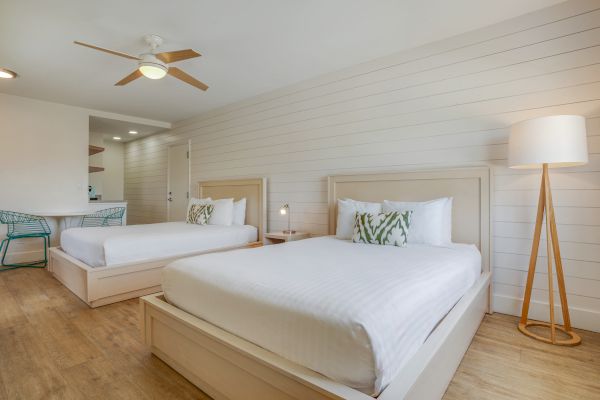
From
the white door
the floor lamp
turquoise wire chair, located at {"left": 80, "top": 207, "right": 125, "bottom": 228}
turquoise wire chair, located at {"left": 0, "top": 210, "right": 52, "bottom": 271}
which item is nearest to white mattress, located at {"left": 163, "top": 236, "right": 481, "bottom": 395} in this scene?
the floor lamp

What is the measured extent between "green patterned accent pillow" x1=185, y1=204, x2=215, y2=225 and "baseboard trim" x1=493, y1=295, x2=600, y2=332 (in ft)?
11.0

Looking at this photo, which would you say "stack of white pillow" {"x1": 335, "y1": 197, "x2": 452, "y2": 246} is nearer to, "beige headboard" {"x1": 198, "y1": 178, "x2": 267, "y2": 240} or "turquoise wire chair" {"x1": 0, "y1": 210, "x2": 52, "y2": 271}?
"beige headboard" {"x1": 198, "y1": 178, "x2": 267, "y2": 240}

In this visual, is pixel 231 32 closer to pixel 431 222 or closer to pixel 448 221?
pixel 431 222

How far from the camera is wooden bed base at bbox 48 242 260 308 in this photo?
105 inches

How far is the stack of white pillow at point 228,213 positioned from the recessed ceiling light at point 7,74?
2581 millimetres

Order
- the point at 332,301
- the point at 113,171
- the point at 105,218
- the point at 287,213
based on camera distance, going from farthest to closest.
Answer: the point at 113,171 → the point at 105,218 → the point at 287,213 → the point at 332,301

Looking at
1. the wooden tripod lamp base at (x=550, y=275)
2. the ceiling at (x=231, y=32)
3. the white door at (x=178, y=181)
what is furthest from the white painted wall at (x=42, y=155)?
the wooden tripod lamp base at (x=550, y=275)

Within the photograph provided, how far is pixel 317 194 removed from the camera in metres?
3.75

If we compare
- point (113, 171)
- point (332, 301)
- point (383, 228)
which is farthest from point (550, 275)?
point (113, 171)

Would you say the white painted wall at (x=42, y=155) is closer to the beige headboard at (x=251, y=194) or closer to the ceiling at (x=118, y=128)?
the ceiling at (x=118, y=128)

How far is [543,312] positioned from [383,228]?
4.56 ft

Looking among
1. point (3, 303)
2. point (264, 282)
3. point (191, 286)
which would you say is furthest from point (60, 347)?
point (264, 282)

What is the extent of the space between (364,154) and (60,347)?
9.87 feet

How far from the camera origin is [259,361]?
1.22 m
